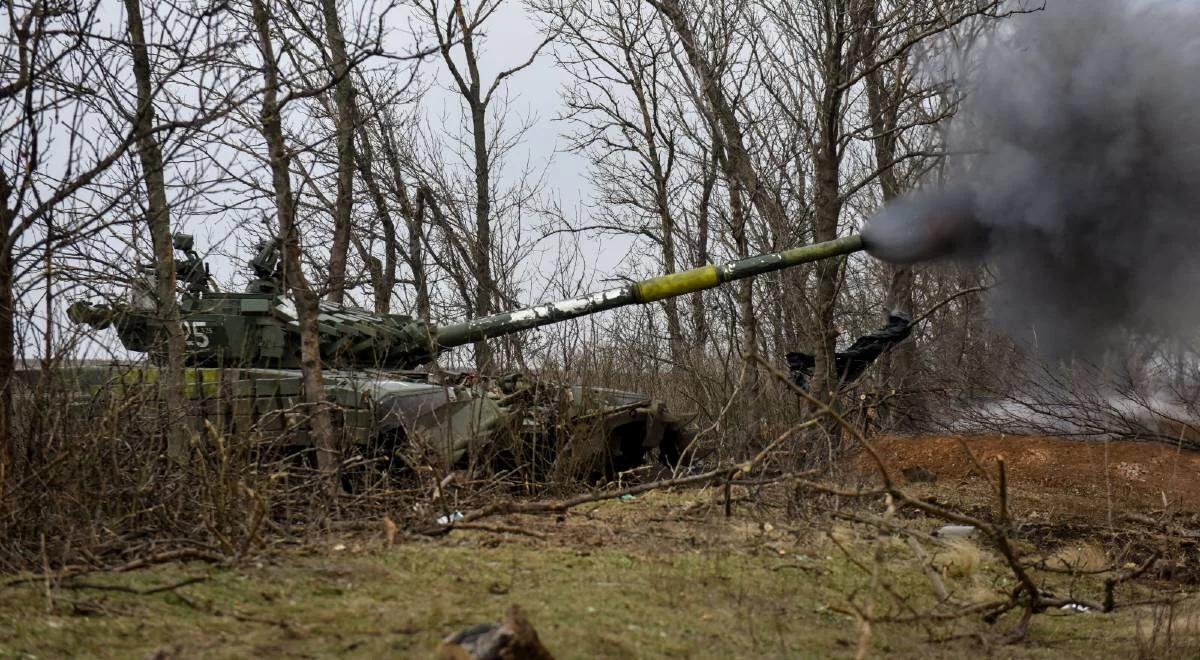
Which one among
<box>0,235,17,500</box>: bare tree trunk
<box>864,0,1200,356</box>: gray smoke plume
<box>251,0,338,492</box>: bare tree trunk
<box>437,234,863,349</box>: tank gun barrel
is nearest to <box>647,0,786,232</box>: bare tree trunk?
<box>437,234,863,349</box>: tank gun barrel

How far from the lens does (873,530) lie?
23.5 feet

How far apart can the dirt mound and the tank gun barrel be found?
5.89 feet

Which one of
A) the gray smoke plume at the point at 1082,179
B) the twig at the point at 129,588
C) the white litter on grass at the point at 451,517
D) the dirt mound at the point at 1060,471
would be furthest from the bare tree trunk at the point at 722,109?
the twig at the point at 129,588

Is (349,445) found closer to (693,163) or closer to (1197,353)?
(1197,353)

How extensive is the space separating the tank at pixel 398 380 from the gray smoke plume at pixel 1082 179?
1020 millimetres

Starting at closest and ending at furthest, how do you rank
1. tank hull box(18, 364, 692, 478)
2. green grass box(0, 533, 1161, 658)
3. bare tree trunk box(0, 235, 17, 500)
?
green grass box(0, 533, 1161, 658) → bare tree trunk box(0, 235, 17, 500) → tank hull box(18, 364, 692, 478)

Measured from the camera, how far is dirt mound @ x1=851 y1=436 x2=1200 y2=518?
10922 millimetres

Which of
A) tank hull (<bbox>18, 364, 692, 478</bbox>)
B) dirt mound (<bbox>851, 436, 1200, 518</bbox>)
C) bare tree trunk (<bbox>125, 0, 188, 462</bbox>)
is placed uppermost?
bare tree trunk (<bbox>125, 0, 188, 462</bbox>)

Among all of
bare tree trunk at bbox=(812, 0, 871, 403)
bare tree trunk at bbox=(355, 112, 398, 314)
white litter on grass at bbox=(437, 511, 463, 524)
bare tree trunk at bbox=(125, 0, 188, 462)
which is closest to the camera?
white litter on grass at bbox=(437, 511, 463, 524)

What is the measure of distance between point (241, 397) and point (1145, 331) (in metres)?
6.98

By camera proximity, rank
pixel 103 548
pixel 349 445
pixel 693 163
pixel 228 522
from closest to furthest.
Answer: pixel 103 548, pixel 228 522, pixel 349 445, pixel 693 163

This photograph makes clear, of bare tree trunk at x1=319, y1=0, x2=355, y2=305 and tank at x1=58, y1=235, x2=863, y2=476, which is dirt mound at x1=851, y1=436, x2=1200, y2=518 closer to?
tank at x1=58, y1=235, x2=863, y2=476

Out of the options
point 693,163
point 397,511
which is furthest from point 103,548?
point 693,163

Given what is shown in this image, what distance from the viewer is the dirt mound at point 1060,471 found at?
10922 millimetres
